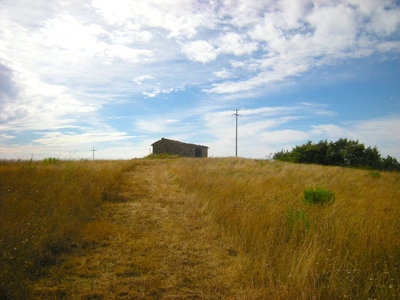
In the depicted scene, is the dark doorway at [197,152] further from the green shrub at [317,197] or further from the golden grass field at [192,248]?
the green shrub at [317,197]

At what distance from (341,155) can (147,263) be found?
36801 mm

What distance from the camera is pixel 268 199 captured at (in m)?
6.80

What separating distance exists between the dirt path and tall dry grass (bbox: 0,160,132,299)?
0.27 metres

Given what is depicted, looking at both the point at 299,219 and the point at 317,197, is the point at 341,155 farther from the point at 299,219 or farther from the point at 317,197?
the point at 299,219

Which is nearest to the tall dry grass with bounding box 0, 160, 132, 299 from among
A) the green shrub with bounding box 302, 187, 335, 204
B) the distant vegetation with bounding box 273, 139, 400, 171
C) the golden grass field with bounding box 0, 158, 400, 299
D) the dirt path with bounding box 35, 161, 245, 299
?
the golden grass field with bounding box 0, 158, 400, 299

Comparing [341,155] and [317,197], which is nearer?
[317,197]

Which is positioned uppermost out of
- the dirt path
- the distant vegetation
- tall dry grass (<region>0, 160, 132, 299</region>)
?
the distant vegetation

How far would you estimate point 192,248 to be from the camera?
4.39 meters

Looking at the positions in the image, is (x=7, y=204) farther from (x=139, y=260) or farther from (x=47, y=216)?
(x=139, y=260)

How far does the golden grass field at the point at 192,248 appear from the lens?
306 cm

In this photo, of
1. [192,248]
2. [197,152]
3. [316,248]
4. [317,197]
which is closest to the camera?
[316,248]

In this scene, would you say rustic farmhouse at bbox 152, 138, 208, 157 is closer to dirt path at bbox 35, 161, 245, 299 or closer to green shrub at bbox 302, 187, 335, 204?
green shrub at bbox 302, 187, 335, 204

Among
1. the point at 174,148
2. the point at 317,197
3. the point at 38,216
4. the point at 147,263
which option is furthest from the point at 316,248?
the point at 174,148

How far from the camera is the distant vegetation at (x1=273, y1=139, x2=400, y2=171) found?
33375 millimetres
